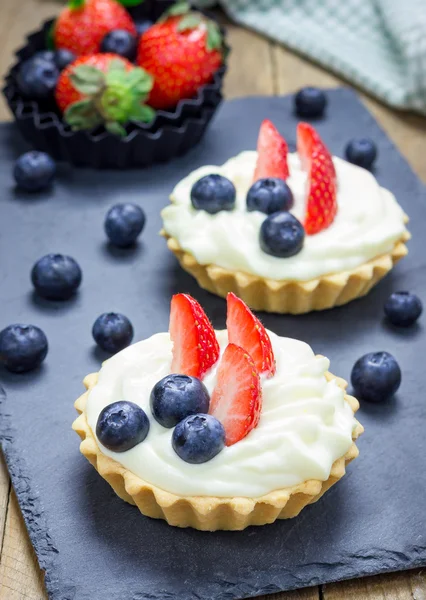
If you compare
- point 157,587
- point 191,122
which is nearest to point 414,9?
point 191,122

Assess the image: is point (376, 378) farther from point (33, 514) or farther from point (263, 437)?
point (33, 514)

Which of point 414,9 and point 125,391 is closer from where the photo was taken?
point 125,391

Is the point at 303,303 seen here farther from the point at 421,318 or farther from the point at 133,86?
the point at 133,86

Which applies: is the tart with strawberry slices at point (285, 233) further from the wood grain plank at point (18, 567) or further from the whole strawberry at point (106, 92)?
the wood grain plank at point (18, 567)

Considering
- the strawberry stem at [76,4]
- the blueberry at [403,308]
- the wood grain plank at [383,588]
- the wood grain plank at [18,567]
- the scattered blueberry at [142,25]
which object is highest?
the strawberry stem at [76,4]

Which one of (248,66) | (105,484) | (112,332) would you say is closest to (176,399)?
(105,484)

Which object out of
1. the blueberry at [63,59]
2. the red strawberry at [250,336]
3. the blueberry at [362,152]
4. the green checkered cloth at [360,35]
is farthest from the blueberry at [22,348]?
the green checkered cloth at [360,35]

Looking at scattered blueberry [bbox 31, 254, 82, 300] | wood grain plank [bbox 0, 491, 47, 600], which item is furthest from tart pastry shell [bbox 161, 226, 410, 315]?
wood grain plank [bbox 0, 491, 47, 600]
